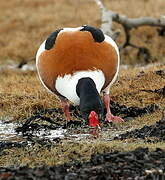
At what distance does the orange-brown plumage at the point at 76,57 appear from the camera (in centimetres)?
648

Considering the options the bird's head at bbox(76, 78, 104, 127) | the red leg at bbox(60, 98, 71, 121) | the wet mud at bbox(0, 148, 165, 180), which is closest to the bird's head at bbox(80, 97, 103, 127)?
the bird's head at bbox(76, 78, 104, 127)

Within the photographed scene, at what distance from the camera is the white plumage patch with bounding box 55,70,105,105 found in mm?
6234

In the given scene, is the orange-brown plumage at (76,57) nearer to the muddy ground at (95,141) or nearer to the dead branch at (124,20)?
the muddy ground at (95,141)

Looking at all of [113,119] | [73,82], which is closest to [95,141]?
[73,82]

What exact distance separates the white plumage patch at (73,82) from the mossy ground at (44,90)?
0.53 metres

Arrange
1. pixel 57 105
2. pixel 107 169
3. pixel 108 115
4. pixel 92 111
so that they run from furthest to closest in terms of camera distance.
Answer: pixel 57 105, pixel 108 115, pixel 92 111, pixel 107 169

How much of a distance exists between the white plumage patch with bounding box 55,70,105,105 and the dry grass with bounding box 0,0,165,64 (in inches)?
317

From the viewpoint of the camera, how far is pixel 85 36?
21.9ft

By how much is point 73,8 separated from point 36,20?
182cm

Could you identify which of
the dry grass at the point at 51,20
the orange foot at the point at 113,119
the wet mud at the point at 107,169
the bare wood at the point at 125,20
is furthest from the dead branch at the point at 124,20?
the wet mud at the point at 107,169

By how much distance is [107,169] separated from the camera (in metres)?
4.28

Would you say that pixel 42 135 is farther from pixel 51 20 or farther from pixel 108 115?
pixel 51 20

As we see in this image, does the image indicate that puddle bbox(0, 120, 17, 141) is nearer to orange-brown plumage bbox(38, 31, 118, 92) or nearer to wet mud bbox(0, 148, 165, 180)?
orange-brown plumage bbox(38, 31, 118, 92)

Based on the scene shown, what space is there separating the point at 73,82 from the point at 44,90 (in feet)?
9.14
